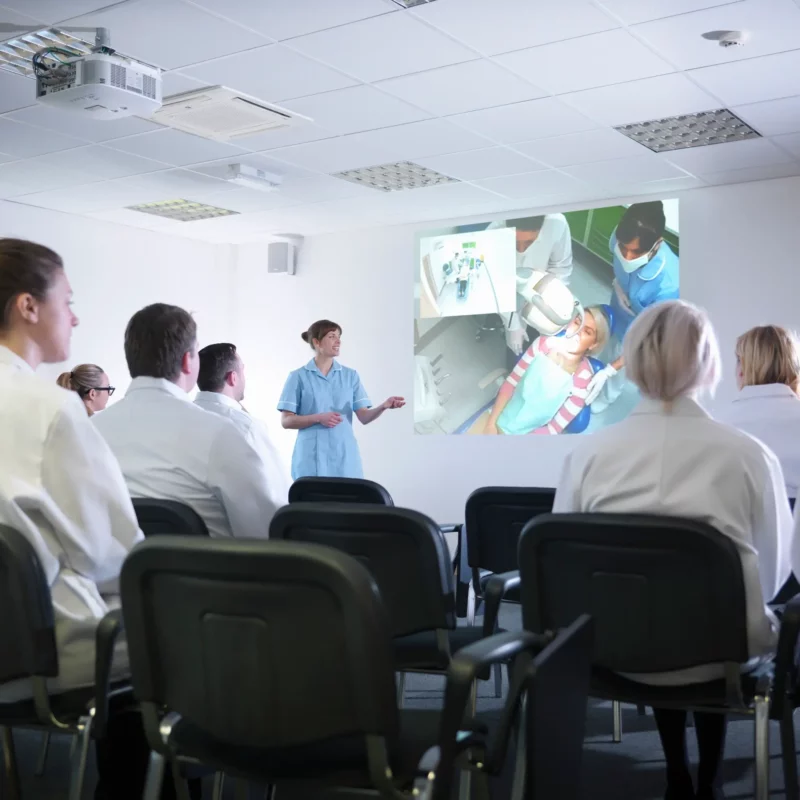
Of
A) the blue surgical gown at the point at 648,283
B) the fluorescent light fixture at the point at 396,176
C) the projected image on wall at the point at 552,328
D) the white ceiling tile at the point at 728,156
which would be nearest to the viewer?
the white ceiling tile at the point at 728,156

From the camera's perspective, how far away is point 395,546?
2.34 metres

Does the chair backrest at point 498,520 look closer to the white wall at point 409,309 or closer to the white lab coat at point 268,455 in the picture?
the white lab coat at point 268,455

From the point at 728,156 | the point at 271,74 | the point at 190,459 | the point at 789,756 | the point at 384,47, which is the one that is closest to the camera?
the point at 789,756

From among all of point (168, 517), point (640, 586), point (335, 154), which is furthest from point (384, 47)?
point (640, 586)

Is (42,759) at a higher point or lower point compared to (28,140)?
lower

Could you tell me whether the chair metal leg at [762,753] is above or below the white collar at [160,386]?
Result: below

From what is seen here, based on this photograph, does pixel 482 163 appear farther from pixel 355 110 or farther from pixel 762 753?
pixel 762 753

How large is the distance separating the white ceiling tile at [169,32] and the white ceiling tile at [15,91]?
0.69m

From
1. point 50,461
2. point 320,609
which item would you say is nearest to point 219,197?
point 50,461

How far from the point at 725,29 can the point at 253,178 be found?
3.23 meters

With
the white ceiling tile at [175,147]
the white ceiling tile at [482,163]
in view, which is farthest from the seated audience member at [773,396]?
the white ceiling tile at [175,147]

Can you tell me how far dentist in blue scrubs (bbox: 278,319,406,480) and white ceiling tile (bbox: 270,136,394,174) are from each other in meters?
0.99

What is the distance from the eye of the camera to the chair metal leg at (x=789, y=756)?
78.9 inches

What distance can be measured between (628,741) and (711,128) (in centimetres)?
357
